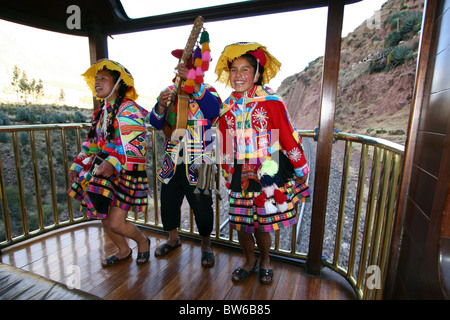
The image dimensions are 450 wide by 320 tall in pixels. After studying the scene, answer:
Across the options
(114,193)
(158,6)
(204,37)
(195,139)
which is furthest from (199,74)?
(114,193)

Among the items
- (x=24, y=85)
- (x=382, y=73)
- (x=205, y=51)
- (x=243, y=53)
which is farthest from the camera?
(x=382, y=73)

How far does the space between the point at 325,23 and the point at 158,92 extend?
119 cm

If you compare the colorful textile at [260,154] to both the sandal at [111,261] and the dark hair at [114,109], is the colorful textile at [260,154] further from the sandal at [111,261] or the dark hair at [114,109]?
the sandal at [111,261]

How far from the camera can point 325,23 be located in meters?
1.54

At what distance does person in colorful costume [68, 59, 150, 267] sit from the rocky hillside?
9.75m

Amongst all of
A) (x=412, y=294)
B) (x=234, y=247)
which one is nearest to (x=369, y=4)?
(x=412, y=294)

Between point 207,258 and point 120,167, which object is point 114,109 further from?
point 207,258

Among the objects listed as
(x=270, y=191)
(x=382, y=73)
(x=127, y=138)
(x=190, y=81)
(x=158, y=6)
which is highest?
(x=382, y=73)

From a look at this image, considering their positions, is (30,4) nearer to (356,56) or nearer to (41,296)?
(41,296)

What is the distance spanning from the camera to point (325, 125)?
161cm

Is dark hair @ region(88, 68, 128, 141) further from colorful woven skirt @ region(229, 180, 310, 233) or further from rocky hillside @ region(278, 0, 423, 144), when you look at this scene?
rocky hillside @ region(278, 0, 423, 144)

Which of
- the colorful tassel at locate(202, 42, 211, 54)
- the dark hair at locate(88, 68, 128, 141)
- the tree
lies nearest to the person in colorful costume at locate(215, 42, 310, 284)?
the colorful tassel at locate(202, 42, 211, 54)

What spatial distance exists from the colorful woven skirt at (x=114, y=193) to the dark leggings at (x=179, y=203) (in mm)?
174

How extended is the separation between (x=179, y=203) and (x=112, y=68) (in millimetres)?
1105
